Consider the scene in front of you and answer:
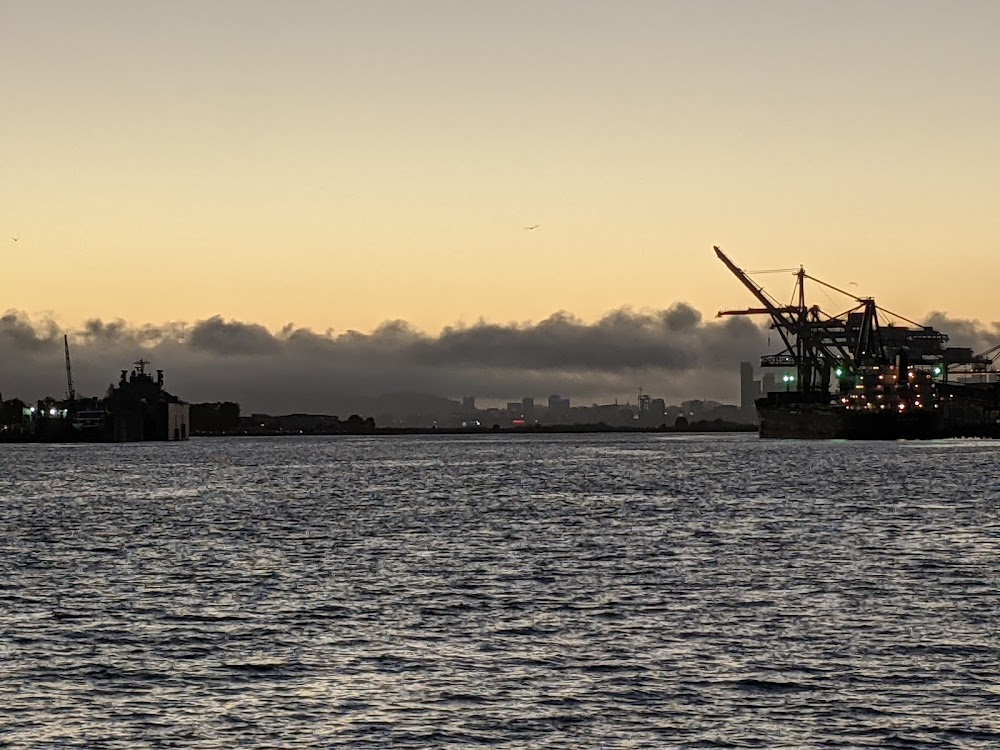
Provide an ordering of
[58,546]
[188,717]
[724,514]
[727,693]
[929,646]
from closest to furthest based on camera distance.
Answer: [188,717], [727,693], [929,646], [58,546], [724,514]

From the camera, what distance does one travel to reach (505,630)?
33.6 m

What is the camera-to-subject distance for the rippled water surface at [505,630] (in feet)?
76.0

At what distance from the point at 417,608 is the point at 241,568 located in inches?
A: 519

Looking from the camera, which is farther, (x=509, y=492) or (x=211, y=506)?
(x=509, y=492)

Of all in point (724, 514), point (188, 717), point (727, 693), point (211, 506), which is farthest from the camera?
point (211, 506)

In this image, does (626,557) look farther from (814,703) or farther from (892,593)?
(814,703)

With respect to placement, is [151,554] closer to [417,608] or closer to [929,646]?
[417,608]

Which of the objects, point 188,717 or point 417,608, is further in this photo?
point 417,608

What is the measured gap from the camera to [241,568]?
4900 cm

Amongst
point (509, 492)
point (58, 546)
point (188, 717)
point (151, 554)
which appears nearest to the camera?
point (188, 717)

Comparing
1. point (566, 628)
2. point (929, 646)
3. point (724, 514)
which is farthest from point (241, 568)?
point (724, 514)

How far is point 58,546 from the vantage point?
59.7m

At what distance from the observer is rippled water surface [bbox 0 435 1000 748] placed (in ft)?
76.0

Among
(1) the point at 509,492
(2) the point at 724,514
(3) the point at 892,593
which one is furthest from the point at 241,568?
(1) the point at 509,492
